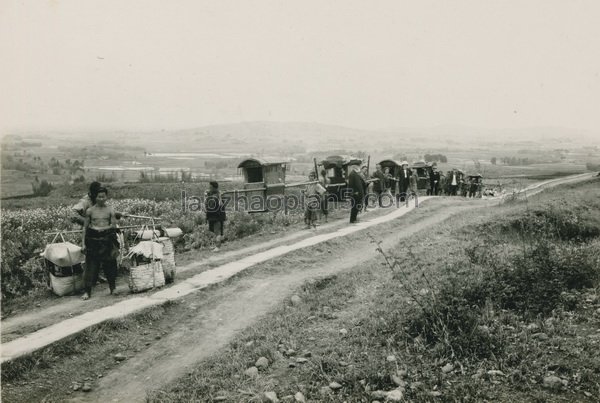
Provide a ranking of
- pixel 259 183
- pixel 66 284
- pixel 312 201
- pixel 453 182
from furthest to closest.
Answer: pixel 453 182 → pixel 259 183 → pixel 312 201 → pixel 66 284

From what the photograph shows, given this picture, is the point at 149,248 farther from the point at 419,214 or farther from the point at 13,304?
the point at 419,214

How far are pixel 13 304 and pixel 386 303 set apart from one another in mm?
7040

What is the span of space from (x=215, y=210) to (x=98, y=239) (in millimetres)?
5828

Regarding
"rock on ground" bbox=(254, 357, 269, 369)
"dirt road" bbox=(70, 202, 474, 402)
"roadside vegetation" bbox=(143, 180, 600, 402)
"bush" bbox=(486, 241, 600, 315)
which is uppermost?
"bush" bbox=(486, 241, 600, 315)

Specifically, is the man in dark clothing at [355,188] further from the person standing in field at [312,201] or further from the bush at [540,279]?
the bush at [540,279]

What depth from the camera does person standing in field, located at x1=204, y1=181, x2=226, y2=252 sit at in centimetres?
1418

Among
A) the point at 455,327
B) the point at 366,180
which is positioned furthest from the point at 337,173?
the point at 455,327

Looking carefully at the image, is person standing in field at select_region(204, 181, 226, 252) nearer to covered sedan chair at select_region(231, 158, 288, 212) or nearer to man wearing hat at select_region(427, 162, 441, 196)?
covered sedan chair at select_region(231, 158, 288, 212)

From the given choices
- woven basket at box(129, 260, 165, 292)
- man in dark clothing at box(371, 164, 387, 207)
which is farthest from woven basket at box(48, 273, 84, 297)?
man in dark clothing at box(371, 164, 387, 207)

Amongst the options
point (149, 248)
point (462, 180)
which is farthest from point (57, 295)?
point (462, 180)

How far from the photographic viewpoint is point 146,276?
882cm

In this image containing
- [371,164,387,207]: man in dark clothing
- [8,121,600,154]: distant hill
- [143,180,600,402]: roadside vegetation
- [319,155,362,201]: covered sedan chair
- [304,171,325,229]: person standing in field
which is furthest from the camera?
[8,121,600,154]: distant hill

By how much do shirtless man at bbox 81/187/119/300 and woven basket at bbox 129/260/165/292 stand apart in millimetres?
508

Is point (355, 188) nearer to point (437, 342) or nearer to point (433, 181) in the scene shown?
point (437, 342)
